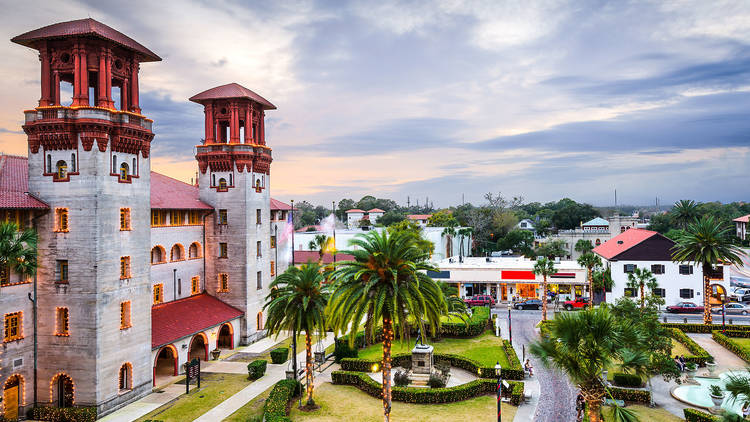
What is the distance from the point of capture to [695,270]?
64.2 meters

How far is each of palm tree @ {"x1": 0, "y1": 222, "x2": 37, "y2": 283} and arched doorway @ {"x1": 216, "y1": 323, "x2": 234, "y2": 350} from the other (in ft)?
66.1

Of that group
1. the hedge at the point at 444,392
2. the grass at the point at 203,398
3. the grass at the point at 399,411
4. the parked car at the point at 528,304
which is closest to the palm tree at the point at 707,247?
the parked car at the point at 528,304

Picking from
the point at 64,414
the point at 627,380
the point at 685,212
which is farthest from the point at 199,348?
the point at 685,212

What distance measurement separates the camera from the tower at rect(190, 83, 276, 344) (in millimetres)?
49500

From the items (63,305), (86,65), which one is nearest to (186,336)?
(63,305)

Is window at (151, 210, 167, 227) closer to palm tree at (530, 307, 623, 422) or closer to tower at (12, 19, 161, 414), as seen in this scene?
tower at (12, 19, 161, 414)

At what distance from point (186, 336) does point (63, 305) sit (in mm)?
10767

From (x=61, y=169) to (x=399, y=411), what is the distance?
89.7ft

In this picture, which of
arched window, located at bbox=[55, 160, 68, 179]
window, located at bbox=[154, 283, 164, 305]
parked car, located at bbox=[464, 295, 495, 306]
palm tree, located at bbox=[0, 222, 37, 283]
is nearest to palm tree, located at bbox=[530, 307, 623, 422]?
palm tree, located at bbox=[0, 222, 37, 283]

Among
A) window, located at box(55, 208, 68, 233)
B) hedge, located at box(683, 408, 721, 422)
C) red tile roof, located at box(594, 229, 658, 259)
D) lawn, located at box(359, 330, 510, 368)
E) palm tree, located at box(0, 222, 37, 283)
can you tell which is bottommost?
lawn, located at box(359, 330, 510, 368)

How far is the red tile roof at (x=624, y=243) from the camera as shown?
6788 centimetres

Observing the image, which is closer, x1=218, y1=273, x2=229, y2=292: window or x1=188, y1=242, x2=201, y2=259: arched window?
x1=188, y1=242, x2=201, y2=259: arched window

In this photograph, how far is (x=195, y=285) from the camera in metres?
48.6

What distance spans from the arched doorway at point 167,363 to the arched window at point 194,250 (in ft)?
32.3
